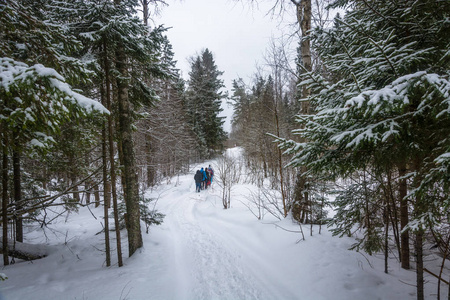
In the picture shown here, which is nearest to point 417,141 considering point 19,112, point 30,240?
point 19,112

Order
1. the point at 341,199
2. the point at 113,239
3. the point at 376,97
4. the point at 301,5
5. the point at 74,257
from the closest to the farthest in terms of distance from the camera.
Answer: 1. the point at 376,97
2. the point at 341,199
3. the point at 74,257
4. the point at 301,5
5. the point at 113,239

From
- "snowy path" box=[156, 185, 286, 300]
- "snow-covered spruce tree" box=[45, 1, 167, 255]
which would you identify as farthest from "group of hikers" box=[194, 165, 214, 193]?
"snow-covered spruce tree" box=[45, 1, 167, 255]

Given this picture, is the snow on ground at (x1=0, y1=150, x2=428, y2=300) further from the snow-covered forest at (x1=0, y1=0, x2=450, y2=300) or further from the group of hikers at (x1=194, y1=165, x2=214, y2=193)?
the group of hikers at (x1=194, y1=165, x2=214, y2=193)

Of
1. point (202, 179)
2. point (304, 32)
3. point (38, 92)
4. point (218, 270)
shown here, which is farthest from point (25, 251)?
point (202, 179)

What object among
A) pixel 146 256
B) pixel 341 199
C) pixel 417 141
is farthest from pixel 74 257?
pixel 417 141

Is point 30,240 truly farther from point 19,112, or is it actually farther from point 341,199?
point 341,199

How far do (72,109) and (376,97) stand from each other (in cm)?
381

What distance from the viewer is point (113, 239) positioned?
612 cm

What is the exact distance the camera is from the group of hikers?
1405 centimetres

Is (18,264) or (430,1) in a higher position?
(430,1)

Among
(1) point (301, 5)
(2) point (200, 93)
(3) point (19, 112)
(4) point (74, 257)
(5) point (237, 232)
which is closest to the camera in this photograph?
(3) point (19, 112)

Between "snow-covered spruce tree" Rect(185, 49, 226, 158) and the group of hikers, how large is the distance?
30.8 ft

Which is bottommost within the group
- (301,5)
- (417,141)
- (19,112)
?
(417,141)

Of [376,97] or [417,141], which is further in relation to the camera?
[417,141]
